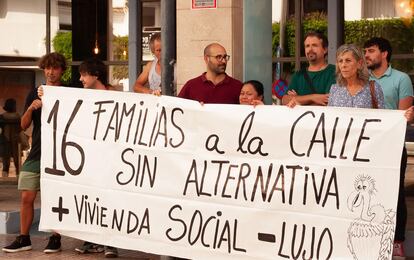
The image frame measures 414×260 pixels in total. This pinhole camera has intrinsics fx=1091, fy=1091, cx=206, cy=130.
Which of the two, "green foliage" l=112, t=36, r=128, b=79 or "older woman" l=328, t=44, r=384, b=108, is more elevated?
"green foliage" l=112, t=36, r=128, b=79

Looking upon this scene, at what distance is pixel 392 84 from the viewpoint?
8.63 m

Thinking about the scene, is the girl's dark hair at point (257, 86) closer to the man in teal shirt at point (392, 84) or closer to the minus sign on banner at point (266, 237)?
the man in teal shirt at point (392, 84)

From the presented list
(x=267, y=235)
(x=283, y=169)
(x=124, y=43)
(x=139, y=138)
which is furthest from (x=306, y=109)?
(x=124, y=43)

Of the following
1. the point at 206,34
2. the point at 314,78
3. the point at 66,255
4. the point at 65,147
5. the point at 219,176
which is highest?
the point at 206,34

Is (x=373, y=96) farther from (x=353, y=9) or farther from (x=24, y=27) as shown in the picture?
(x=24, y=27)

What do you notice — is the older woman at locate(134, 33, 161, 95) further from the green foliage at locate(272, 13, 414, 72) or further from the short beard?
the green foliage at locate(272, 13, 414, 72)

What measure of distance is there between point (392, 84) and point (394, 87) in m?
0.03

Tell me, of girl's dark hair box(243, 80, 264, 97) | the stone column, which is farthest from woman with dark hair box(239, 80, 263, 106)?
the stone column

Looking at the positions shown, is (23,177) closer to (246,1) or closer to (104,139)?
(104,139)

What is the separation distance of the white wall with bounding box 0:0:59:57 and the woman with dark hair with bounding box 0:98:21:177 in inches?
28.0

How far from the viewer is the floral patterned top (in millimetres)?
7930

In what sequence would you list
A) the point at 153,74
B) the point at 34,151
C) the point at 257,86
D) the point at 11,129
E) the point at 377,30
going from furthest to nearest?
the point at 11,129 → the point at 377,30 → the point at 153,74 → the point at 34,151 → the point at 257,86

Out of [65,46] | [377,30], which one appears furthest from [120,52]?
[377,30]

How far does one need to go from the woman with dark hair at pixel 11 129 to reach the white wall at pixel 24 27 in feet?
2.33
